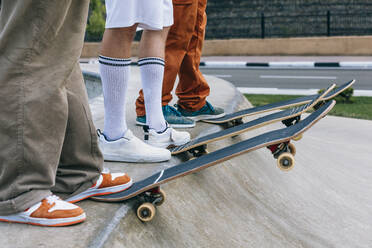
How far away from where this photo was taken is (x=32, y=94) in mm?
1657

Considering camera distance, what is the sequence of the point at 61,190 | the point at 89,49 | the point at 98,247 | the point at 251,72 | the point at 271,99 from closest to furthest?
the point at 98,247 < the point at 61,190 < the point at 271,99 < the point at 251,72 < the point at 89,49

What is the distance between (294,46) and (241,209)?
1526 centimetres

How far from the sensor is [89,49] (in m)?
20.3

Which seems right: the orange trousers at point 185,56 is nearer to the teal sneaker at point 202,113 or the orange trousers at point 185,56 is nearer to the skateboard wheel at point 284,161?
the teal sneaker at point 202,113

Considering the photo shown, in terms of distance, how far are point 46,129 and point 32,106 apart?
98mm

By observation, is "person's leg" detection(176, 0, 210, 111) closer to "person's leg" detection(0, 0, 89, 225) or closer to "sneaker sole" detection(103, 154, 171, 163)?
"sneaker sole" detection(103, 154, 171, 163)

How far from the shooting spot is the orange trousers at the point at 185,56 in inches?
129

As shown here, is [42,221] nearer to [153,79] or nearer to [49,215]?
[49,215]

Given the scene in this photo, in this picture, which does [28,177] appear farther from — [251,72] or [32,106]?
[251,72]

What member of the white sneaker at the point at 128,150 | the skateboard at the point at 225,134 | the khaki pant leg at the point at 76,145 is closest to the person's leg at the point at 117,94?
the white sneaker at the point at 128,150

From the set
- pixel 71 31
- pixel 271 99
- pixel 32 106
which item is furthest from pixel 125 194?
pixel 271 99

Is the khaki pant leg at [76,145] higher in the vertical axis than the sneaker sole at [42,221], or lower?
higher

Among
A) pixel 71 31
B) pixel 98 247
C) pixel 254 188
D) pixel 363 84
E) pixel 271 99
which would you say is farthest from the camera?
pixel 363 84

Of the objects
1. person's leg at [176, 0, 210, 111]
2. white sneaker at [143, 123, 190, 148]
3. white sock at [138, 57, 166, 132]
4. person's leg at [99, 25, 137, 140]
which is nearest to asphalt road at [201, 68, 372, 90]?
person's leg at [176, 0, 210, 111]
